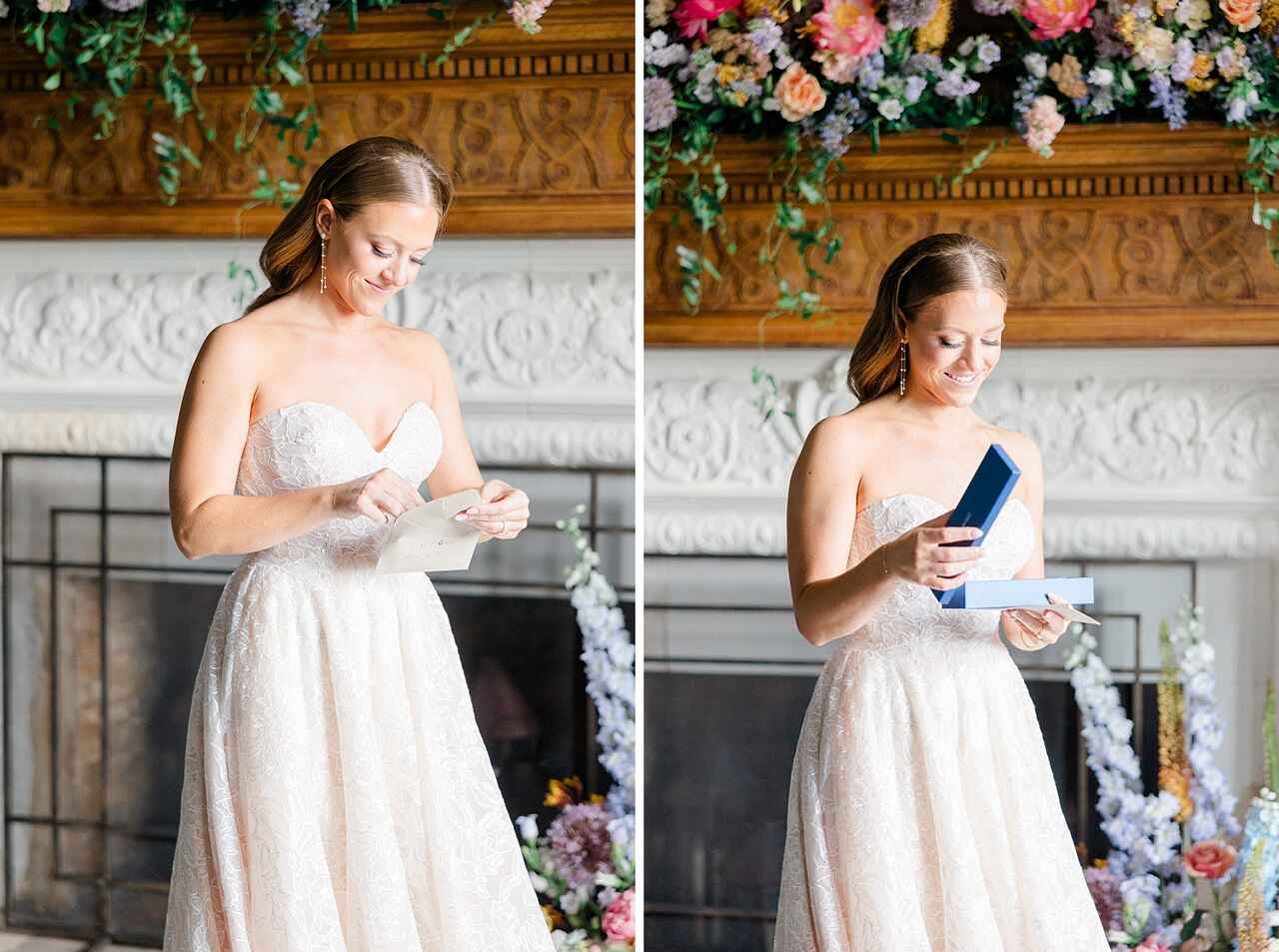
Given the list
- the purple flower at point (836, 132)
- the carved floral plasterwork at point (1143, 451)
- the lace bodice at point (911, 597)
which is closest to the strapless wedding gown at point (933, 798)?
the lace bodice at point (911, 597)

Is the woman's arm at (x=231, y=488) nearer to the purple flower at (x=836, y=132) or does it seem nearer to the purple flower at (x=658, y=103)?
the purple flower at (x=658, y=103)

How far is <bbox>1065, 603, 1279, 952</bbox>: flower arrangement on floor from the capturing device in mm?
1981

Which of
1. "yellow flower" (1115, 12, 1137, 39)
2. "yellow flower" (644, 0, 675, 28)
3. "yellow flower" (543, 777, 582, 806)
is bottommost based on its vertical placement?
"yellow flower" (543, 777, 582, 806)

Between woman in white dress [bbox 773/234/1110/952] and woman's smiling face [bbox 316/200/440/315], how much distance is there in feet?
2.12

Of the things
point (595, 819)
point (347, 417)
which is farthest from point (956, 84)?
point (595, 819)

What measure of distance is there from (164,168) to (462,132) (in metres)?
0.48

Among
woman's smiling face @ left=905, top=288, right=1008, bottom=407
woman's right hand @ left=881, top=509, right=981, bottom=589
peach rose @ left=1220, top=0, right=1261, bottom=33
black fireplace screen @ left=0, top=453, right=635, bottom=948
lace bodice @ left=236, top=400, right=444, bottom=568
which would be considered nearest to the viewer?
woman's right hand @ left=881, top=509, right=981, bottom=589

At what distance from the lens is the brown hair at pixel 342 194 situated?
1.79 m

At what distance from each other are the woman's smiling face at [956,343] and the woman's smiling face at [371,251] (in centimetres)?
74

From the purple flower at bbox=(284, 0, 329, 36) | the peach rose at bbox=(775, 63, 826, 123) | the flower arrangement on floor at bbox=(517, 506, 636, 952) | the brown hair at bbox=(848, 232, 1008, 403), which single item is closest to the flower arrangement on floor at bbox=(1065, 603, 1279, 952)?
the brown hair at bbox=(848, 232, 1008, 403)

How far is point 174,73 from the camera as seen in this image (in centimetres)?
203

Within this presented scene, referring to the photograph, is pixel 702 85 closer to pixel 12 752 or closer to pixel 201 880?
pixel 201 880

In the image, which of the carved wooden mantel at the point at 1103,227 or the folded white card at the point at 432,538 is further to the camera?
the carved wooden mantel at the point at 1103,227

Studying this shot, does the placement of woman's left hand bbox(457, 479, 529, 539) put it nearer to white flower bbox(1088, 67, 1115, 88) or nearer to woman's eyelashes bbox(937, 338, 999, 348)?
woman's eyelashes bbox(937, 338, 999, 348)
